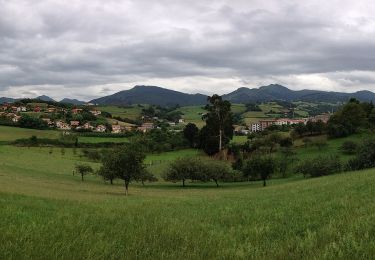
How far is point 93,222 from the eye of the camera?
11.9 meters

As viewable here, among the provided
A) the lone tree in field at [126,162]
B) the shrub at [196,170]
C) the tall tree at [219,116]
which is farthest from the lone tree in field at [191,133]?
the lone tree in field at [126,162]

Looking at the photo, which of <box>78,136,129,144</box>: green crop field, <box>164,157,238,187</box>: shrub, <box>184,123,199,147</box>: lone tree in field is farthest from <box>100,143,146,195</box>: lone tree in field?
<box>78,136,129,144</box>: green crop field

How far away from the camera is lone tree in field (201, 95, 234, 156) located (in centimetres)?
10000

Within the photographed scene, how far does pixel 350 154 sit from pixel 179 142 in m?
56.8

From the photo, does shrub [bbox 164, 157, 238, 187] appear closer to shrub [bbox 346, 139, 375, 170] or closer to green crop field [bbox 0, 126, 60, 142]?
shrub [bbox 346, 139, 375, 170]

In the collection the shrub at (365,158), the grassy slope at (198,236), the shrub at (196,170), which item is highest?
the grassy slope at (198,236)

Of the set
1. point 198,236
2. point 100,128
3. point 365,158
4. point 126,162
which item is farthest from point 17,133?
point 198,236

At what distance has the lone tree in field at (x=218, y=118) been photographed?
100 metres

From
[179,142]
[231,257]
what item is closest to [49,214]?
[231,257]

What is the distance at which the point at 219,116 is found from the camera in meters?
100

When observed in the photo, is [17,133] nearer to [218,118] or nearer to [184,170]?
[218,118]

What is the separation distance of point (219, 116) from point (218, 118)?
62 centimetres

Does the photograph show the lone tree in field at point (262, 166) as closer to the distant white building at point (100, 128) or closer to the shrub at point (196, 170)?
the shrub at point (196, 170)

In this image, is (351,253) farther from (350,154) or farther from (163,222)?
(350,154)
